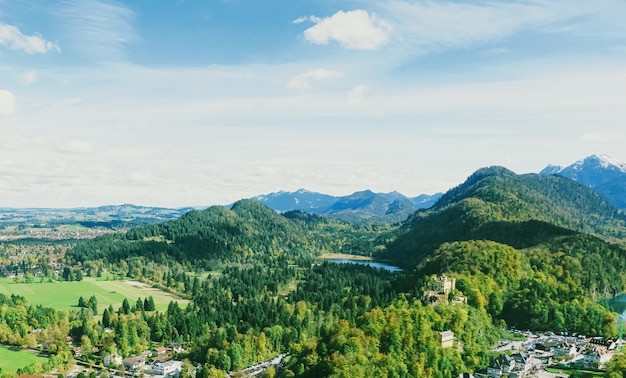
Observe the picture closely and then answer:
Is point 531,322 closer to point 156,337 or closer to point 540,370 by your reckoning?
point 540,370

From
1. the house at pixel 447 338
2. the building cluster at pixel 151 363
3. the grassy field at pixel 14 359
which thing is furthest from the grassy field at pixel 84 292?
the house at pixel 447 338

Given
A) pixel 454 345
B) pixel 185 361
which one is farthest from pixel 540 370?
pixel 185 361

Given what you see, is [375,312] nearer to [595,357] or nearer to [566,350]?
[566,350]

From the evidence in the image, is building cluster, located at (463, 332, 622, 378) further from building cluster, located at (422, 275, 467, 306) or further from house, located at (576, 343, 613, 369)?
building cluster, located at (422, 275, 467, 306)

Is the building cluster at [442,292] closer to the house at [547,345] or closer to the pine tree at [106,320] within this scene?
the house at [547,345]

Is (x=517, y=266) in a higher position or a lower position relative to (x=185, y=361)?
higher

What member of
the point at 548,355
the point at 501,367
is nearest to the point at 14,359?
the point at 501,367
